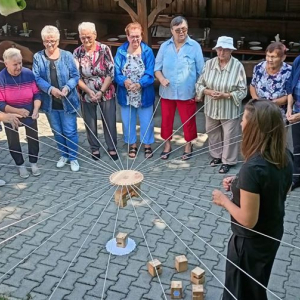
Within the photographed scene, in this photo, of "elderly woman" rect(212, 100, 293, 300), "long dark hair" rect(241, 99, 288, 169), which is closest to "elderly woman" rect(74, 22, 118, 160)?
"elderly woman" rect(212, 100, 293, 300)

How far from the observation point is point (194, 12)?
388 inches

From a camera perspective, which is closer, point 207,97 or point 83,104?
point 207,97

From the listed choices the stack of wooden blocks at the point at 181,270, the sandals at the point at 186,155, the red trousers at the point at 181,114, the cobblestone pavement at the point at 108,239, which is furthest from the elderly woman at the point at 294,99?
the stack of wooden blocks at the point at 181,270

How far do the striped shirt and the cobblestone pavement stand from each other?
0.81 metres

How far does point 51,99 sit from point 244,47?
4229 millimetres

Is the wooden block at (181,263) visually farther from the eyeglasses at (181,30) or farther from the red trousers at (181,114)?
the eyeglasses at (181,30)

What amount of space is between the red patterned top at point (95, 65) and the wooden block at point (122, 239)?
216cm

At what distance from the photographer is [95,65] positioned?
5.86 meters

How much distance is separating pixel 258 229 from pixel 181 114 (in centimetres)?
348

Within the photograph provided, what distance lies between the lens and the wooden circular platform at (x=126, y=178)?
345cm

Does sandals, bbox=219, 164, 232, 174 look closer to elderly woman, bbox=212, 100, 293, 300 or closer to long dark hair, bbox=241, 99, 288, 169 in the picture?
elderly woman, bbox=212, 100, 293, 300

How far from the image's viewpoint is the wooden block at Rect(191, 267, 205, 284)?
3.97 m

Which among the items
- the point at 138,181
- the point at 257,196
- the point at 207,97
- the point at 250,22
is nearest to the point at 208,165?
the point at 207,97

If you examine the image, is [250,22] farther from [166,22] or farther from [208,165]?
[208,165]
